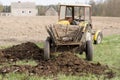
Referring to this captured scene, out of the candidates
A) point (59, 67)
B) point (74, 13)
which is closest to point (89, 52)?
point (59, 67)

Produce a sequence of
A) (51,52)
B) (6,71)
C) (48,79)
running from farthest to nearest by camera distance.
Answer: (51,52)
(6,71)
(48,79)

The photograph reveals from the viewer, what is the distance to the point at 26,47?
15.3 m

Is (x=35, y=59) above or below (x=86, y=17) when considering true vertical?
below

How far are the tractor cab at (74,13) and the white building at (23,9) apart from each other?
114 m

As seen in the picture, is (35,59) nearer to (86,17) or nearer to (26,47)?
(26,47)

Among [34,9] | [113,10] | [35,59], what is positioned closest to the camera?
[35,59]

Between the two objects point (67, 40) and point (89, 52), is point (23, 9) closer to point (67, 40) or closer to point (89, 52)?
point (67, 40)

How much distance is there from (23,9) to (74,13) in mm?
116495

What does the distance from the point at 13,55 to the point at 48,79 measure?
4539 millimetres

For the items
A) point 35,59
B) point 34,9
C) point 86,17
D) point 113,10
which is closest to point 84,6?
point 86,17

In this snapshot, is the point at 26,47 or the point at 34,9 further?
the point at 34,9

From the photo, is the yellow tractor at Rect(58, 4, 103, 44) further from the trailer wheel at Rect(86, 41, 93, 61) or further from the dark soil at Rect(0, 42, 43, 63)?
the trailer wheel at Rect(86, 41, 93, 61)

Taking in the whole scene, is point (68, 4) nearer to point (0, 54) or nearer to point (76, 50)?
point (76, 50)

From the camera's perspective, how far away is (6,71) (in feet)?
34.1
